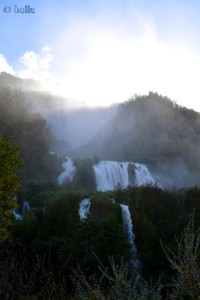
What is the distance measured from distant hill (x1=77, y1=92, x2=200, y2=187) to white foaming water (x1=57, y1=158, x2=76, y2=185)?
69.3 ft

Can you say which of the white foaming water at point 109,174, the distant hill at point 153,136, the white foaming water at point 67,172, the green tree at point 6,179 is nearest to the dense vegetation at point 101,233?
the green tree at point 6,179

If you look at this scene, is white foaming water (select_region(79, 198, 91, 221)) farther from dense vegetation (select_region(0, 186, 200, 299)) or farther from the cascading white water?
the cascading white water

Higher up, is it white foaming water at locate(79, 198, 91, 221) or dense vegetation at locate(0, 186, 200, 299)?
white foaming water at locate(79, 198, 91, 221)

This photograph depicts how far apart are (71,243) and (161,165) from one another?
46.4 meters

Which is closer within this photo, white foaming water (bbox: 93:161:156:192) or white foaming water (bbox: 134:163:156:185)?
white foaming water (bbox: 93:161:156:192)

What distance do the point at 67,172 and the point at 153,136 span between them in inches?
1253

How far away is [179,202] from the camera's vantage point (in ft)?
108

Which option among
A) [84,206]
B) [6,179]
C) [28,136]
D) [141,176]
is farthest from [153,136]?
[6,179]

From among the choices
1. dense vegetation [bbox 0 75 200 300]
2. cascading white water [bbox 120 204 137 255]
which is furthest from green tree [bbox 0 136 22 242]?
cascading white water [bbox 120 204 137 255]

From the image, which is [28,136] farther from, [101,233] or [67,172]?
[101,233]

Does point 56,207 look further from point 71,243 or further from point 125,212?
point 71,243

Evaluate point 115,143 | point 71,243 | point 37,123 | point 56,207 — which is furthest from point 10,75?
point 71,243

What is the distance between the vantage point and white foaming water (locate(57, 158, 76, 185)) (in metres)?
50.0

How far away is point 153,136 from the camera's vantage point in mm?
78875
